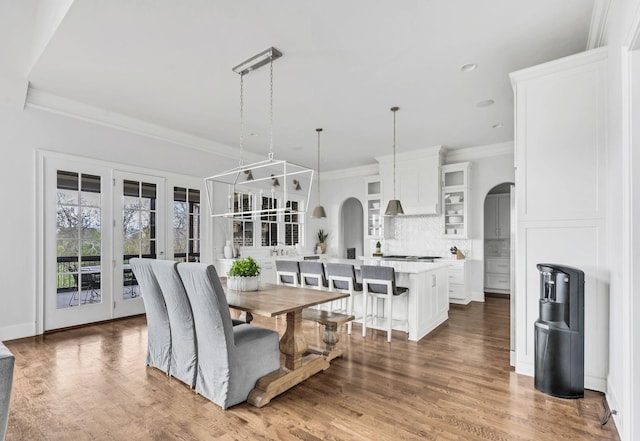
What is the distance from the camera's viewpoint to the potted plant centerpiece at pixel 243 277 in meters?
3.24

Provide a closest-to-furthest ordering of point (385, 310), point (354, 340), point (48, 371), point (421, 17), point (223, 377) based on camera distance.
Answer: point (223, 377)
point (421, 17)
point (48, 371)
point (354, 340)
point (385, 310)

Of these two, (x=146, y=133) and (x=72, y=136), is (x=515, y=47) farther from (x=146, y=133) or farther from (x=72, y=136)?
(x=72, y=136)

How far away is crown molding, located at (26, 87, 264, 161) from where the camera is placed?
13.6 ft

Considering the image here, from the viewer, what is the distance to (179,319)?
2703 mm

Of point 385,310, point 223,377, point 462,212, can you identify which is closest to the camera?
point 223,377

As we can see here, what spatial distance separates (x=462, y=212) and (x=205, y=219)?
4868mm

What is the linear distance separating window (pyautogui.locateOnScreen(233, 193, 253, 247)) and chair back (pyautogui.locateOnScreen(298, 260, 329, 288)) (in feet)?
7.69

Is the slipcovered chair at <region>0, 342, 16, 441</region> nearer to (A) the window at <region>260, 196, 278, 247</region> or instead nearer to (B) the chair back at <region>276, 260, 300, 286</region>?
(B) the chair back at <region>276, 260, 300, 286</region>

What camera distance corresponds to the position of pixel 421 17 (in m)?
2.64

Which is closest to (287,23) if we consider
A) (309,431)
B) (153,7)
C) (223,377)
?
(153,7)

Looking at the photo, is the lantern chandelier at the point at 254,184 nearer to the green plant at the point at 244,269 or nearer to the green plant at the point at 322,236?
the green plant at the point at 244,269

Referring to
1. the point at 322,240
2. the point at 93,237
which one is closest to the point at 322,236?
the point at 322,240

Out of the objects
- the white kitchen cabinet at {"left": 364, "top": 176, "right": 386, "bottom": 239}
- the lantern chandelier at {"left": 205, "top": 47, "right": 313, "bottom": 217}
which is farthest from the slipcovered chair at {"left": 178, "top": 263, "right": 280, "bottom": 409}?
the white kitchen cabinet at {"left": 364, "top": 176, "right": 386, "bottom": 239}

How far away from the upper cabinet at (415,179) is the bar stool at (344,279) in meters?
3.04
